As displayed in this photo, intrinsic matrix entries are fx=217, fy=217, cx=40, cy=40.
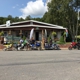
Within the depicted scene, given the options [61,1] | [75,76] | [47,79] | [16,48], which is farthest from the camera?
[61,1]

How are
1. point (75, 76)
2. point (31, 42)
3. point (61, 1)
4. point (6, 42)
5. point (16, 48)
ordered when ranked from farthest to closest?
1. point (61, 1)
2. point (6, 42)
3. point (31, 42)
4. point (16, 48)
5. point (75, 76)

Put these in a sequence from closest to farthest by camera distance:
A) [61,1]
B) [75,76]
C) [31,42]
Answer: [75,76] → [31,42] → [61,1]

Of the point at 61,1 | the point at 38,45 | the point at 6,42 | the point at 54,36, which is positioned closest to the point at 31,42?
the point at 38,45

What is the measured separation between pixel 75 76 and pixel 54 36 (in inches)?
1331

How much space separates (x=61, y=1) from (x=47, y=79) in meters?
45.5

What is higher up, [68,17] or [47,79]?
[68,17]

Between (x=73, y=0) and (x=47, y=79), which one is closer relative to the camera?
(x=47, y=79)

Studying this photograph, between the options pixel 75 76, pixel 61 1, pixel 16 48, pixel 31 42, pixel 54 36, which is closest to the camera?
pixel 75 76

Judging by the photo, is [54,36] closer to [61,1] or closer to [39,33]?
[39,33]

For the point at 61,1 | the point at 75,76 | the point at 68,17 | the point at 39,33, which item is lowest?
the point at 75,76

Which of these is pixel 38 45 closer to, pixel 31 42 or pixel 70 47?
pixel 31 42

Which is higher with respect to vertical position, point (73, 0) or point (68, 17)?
point (73, 0)

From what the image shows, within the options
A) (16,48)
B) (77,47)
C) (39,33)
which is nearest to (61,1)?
(39,33)

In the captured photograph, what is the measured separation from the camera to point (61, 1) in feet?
170
